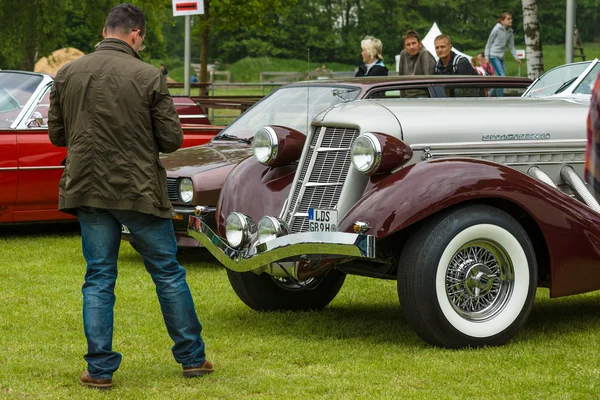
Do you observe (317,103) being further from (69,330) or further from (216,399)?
(216,399)

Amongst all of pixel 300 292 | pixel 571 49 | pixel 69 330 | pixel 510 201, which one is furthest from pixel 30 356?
pixel 571 49

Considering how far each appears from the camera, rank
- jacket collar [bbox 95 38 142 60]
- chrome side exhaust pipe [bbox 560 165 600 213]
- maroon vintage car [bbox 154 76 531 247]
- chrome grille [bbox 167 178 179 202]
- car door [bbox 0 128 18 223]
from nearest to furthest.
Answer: jacket collar [bbox 95 38 142 60] → chrome side exhaust pipe [bbox 560 165 600 213] → maroon vintage car [bbox 154 76 531 247] → chrome grille [bbox 167 178 179 202] → car door [bbox 0 128 18 223]

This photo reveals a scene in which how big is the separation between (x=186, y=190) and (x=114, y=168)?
3.80 meters

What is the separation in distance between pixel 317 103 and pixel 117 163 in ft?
13.0

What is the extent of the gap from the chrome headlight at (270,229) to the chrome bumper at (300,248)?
10 centimetres

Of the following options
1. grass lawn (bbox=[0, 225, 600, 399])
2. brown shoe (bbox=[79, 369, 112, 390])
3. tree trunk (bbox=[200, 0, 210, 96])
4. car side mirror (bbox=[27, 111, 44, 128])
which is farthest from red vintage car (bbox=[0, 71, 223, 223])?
tree trunk (bbox=[200, 0, 210, 96])

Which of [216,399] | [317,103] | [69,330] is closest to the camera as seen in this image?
[216,399]

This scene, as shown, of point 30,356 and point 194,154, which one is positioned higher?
point 194,154

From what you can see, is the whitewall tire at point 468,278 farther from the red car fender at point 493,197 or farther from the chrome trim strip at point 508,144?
the chrome trim strip at point 508,144

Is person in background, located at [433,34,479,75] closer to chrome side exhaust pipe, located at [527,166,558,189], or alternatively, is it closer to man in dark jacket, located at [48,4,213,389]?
chrome side exhaust pipe, located at [527,166,558,189]

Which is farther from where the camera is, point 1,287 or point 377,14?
point 377,14

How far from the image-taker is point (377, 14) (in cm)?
6606

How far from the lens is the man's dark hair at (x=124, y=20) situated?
16.3 ft

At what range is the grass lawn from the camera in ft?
15.9
